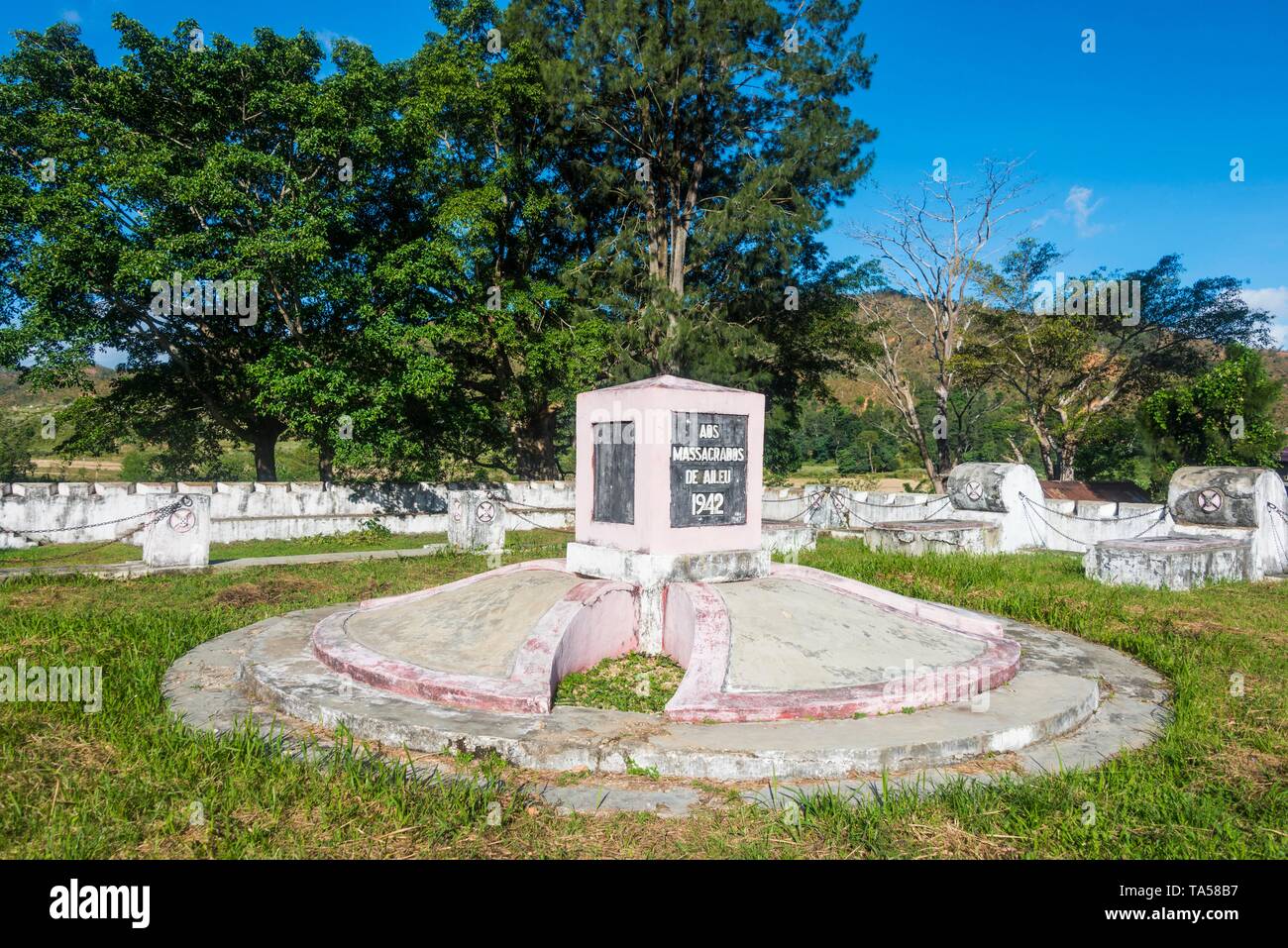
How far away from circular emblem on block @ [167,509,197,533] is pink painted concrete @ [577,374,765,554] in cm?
749

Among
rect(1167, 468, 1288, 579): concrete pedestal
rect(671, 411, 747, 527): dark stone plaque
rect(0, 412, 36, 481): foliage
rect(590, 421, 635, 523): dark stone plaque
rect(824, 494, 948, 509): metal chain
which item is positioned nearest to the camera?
rect(671, 411, 747, 527): dark stone plaque

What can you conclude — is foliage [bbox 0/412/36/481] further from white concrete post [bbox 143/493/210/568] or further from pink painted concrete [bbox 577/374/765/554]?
pink painted concrete [bbox 577/374/765/554]

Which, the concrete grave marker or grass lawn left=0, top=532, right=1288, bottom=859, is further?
the concrete grave marker

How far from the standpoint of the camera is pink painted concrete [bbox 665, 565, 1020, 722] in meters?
4.64

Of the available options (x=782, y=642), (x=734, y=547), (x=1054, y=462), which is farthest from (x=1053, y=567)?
(x=1054, y=462)

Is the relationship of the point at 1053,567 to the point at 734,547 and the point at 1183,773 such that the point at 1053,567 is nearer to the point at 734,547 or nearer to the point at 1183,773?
the point at 734,547

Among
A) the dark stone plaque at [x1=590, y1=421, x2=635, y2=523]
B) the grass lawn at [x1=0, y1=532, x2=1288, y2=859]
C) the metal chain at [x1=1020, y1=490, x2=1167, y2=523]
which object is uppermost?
the dark stone plaque at [x1=590, y1=421, x2=635, y2=523]

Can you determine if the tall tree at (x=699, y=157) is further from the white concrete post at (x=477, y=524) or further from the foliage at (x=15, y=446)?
the foliage at (x=15, y=446)

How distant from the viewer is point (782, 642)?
17.8ft

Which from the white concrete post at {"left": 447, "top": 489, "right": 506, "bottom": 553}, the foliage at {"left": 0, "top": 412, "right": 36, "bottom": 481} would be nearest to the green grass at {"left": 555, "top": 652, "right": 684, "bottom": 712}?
the white concrete post at {"left": 447, "top": 489, "right": 506, "bottom": 553}

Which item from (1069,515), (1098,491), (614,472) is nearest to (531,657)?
(614,472)

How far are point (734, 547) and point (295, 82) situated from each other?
689 inches

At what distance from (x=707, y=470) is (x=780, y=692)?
2.23 meters

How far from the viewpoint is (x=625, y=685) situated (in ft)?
18.2
